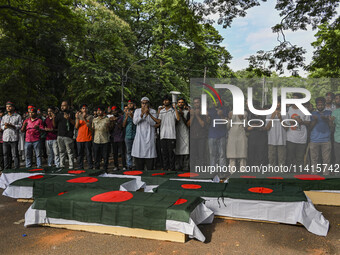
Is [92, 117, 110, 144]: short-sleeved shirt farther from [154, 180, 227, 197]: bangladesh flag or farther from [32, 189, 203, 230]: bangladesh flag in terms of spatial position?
[32, 189, 203, 230]: bangladesh flag

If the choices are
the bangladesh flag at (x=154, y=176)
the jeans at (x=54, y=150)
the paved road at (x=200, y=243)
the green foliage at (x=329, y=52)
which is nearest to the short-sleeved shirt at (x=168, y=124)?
the bangladesh flag at (x=154, y=176)

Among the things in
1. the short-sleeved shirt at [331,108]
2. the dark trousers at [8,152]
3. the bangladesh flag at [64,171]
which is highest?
the short-sleeved shirt at [331,108]

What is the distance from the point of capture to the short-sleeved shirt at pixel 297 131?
19.9 ft

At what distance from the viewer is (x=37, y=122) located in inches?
303

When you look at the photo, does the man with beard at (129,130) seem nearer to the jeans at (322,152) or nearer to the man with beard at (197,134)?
the man with beard at (197,134)

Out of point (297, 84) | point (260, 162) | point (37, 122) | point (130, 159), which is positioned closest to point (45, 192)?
point (130, 159)

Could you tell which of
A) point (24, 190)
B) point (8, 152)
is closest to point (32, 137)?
point (8, 152)

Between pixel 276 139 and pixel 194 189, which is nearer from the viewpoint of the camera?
pixel 194 189

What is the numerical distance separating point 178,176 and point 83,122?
356 centimetres

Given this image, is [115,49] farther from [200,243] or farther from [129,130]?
[200,243]

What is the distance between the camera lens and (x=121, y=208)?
3395 mm

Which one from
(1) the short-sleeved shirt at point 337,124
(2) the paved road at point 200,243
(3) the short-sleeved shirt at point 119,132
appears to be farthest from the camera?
(3) the short-sleeved shirt at point 119,132

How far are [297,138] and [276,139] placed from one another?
46 cm

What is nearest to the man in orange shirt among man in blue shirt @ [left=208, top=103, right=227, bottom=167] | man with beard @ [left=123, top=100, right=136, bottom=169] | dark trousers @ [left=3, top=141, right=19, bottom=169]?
man with beard @ [left=123, top=100, right=136, bottom=169]
